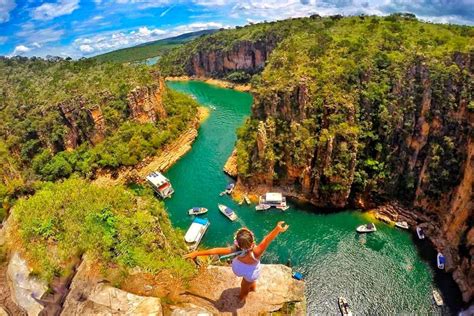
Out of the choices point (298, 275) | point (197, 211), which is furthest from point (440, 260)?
point (197, 211)

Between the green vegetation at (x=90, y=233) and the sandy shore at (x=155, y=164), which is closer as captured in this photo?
the green vegetation at (x=90, y=233)

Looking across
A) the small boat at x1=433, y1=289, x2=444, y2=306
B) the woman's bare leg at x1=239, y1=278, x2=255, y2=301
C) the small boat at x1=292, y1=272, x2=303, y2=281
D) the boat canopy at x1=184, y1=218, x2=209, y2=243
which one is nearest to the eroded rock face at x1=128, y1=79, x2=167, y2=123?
the boat canopy at x1=184, y1=218, x2=209, y2=243

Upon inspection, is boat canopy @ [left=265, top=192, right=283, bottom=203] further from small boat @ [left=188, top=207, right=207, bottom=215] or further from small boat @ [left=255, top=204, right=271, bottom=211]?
small boat @ [left=188, top=207, right=207, bottom=215]

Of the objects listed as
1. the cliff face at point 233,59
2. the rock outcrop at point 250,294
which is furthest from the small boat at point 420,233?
the cliff face at point 233,59

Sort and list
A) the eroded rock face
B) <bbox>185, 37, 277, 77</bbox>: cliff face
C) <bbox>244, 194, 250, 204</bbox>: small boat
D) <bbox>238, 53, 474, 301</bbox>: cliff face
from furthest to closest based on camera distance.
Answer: <bbox>185, 37, 277, 77</bbox>: cliff face < the eroded rock face < <bbox>244, 194, 250, 204</bbox>: small boat < <bbox>238, 53, 474, 301</bbox>: cliff face

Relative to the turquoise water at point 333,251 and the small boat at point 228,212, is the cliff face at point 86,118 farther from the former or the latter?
the small boat at point 228,212

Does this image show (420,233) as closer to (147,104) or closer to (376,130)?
(376,130)
